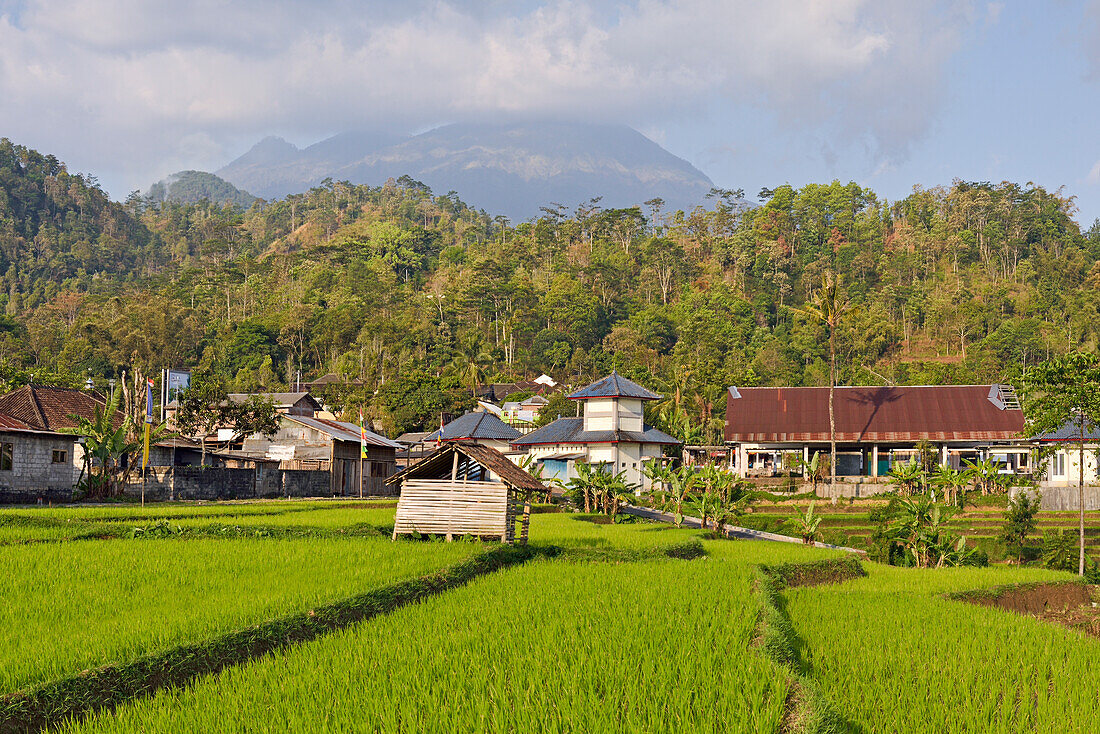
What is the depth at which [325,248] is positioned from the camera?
12100cm

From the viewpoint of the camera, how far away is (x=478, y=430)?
2205 inches

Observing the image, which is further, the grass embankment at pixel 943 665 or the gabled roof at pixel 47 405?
the gabled roof at pixel 47 405

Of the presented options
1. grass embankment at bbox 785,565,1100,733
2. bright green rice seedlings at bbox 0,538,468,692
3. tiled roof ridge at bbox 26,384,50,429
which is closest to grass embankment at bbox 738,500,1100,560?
grass embankment at bbox 785,565,1100,733

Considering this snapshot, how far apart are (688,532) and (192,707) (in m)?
21.8

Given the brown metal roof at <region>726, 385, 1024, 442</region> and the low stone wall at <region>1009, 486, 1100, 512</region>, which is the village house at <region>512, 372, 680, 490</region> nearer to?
the brown metal roof at <region>726, 385, 1024, 442</region>

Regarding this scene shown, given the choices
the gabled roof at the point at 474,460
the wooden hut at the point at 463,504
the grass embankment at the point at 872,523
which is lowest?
the grass embankment at the point at 872,523

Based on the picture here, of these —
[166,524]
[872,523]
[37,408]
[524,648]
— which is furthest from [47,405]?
[524,648]

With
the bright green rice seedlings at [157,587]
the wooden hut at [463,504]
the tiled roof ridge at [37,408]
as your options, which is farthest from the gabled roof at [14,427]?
the wooden hut at [463,504]

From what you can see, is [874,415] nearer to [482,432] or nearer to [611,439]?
[611,439]

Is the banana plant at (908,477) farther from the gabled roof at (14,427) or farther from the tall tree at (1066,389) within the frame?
the gabled roof at (14,427)

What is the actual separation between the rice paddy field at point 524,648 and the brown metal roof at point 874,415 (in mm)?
34455

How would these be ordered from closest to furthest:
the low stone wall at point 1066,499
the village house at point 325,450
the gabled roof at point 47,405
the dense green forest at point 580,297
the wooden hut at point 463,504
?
the wooden hut at point 463,504
the low stone wall at point 1066,499
the gabled roof at point 47,405
the village house at point 325,450
the dense green forest at point 580,297

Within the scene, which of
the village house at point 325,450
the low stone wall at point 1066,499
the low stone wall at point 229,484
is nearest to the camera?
the low stone wall at point 1066,499

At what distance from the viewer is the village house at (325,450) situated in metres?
50.2
